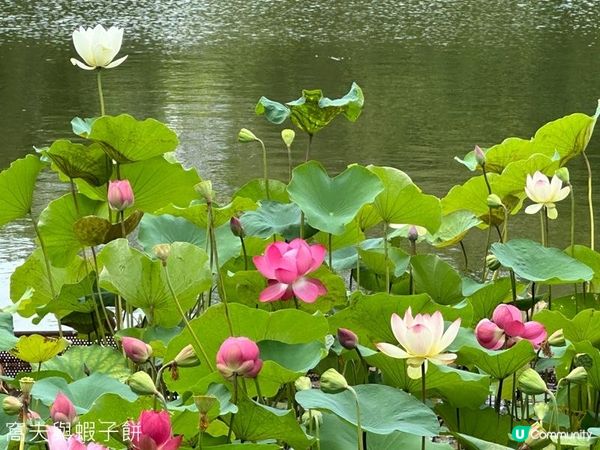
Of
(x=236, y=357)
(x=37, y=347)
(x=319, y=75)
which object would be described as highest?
(x=236, y=357)

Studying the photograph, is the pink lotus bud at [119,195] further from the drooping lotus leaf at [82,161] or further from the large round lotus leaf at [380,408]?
the large round lotus leaf at [380,408]

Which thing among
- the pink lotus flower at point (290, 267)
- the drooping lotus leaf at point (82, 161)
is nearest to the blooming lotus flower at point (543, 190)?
the pink lotus flower at point (290, 267)

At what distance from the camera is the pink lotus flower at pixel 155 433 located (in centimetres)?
56

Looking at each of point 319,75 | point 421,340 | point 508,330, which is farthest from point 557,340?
point 319,75

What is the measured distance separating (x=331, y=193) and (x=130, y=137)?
19cm

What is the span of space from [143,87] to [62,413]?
5.45m

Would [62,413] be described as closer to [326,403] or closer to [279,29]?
[326,403]

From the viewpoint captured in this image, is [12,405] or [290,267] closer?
[12,405]

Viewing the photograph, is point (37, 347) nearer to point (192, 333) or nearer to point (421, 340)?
point (192, 333)

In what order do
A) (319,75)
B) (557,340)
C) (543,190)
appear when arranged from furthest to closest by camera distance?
(319,75)
(543,190)
(557,340)

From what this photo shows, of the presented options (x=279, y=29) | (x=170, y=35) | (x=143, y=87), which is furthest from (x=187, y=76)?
(x=279, y=29)

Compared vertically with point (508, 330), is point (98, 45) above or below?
above

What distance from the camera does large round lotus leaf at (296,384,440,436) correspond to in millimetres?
663

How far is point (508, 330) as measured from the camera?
778mm
